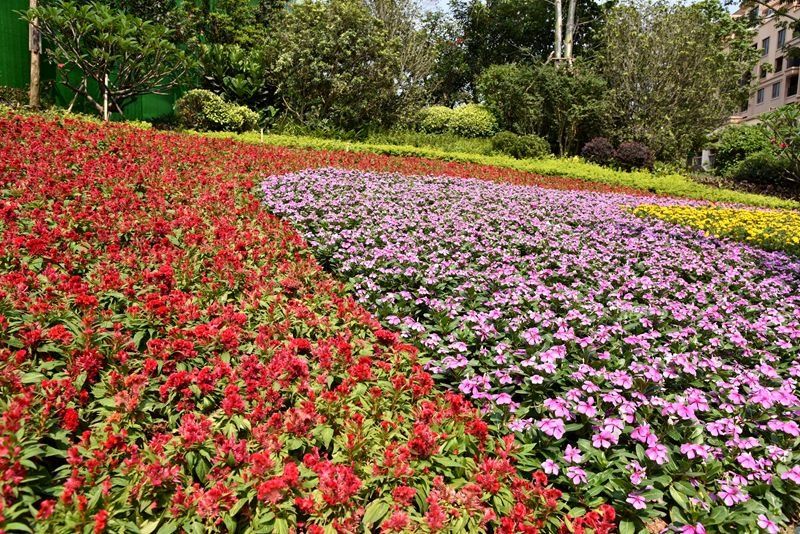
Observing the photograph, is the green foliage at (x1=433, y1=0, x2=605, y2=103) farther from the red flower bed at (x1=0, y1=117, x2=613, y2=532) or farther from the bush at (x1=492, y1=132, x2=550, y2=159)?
the red flower bed at (x1=0, y1=117, x2=613, y2=532)

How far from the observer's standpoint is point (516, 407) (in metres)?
2.54

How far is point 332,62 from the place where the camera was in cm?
1742

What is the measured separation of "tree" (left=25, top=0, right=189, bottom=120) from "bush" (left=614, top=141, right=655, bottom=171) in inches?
568

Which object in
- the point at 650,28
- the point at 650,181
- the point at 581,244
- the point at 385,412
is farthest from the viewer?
the point at 650,28

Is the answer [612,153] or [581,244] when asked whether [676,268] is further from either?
[612,153]

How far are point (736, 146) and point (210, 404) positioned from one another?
2378 centimetres

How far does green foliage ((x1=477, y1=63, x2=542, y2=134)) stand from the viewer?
20.9 m

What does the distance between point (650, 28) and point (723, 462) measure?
21732 millimetres

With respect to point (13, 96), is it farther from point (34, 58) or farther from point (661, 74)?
point (661, 74)

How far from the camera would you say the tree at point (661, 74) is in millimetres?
18984

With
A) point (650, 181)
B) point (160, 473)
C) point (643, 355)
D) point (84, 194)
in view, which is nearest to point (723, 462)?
point (643, 355)

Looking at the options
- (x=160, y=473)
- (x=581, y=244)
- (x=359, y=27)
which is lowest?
(x=160, y=473)

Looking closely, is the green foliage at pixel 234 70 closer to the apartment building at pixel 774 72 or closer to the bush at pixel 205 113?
the bush at pixel 205 113

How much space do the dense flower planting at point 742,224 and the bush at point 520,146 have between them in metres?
9.67
